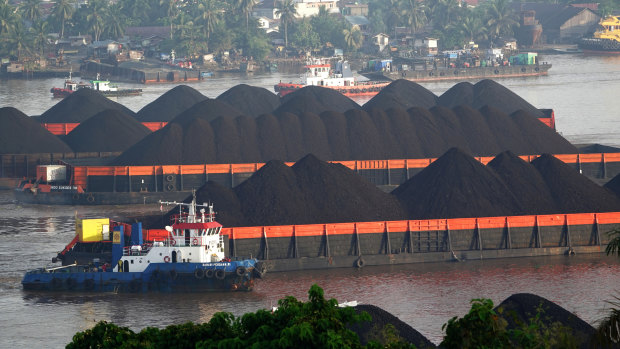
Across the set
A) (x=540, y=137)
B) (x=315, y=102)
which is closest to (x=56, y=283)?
(x=540, y=137)

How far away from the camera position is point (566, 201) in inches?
2121

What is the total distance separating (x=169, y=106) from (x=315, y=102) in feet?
47.7

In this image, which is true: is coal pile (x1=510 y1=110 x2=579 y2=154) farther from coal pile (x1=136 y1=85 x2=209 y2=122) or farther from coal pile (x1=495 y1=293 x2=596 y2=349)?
coal pile (x1=495 y1=293 x2=596 y2=349)

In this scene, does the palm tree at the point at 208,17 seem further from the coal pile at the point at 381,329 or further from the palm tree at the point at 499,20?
the coal pile at the point at 381,329

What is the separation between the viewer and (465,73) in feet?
513

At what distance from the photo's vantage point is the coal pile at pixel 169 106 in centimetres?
9412

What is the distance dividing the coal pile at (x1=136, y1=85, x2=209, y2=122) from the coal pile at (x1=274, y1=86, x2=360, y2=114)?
8.04m

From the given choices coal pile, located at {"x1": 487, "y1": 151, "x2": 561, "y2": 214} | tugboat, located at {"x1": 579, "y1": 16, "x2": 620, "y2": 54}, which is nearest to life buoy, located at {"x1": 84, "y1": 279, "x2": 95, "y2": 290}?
coal pile, located at {"x1": 487, "y1": 151, "x2": 561, "y2": 214}

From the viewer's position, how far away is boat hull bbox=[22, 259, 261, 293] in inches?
1823

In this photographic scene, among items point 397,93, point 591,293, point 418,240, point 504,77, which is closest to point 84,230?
point 418,240

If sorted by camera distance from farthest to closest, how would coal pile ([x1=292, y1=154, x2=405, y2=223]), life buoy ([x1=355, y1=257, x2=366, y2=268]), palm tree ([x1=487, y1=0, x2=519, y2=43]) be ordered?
palm tree ([x1=487, y1=0, x2=519, y2=43]), coal pile ([x1=292, y1=154, x2=405, y2=223]), life buoy ([x1=355, y1=257, x2=366, y2=268])

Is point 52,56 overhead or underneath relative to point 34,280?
overhead

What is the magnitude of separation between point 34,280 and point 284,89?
74.5 metres

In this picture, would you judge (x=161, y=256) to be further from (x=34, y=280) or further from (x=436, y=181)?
(x=436, y=181)
